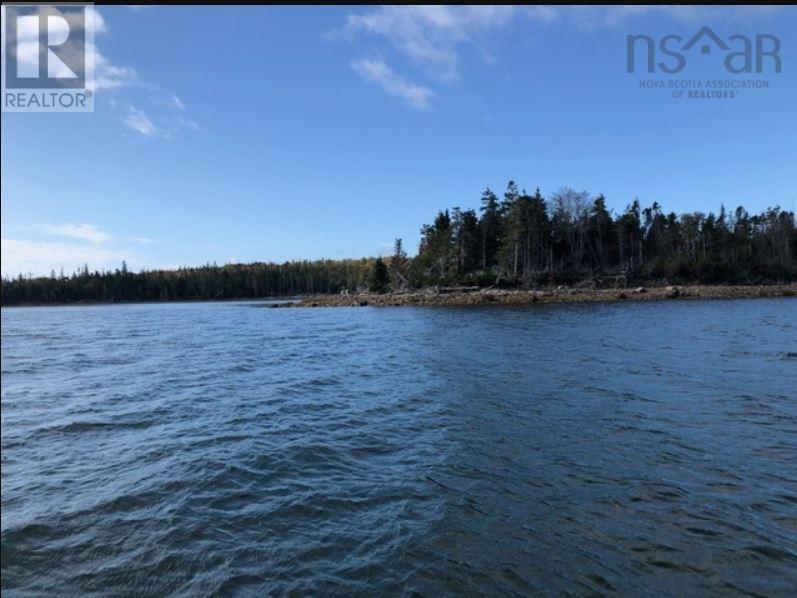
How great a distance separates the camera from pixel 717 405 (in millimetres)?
13094

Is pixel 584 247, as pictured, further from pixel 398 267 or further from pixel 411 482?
pixel 411 482

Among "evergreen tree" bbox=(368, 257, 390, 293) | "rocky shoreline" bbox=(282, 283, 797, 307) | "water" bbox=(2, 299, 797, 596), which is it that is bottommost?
"water" bbox=(2, 299, 797, 596)

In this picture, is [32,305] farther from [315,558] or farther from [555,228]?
[315,558]

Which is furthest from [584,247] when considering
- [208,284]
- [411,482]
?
[208,284]

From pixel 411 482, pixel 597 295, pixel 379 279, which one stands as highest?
pixel 379 279

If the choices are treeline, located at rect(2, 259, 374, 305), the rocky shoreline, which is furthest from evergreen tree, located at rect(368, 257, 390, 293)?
treeline, located at rect(2, 259, 374, 305)

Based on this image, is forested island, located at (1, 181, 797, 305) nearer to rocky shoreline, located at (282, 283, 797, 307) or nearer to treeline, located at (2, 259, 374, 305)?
rocky shoreline, located at (282, 283, 797, 307)

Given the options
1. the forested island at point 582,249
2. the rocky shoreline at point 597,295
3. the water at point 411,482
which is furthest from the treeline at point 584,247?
the water at point 411,482

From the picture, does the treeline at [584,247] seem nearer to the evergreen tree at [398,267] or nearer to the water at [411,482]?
the evergreen tree at [398,267]

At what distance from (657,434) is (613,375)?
6.99m

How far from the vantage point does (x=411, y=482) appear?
29.8ft

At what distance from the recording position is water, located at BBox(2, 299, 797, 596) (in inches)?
247

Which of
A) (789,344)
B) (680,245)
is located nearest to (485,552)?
(789,344)

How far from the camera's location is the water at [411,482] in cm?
628
